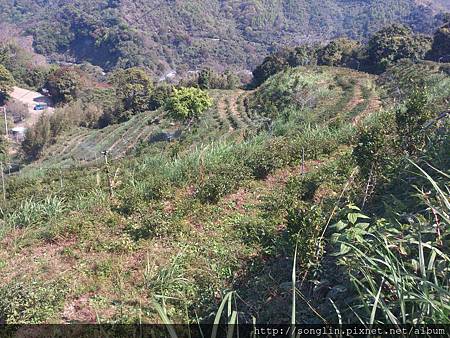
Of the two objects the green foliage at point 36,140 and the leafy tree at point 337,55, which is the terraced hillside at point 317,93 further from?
the green foliage at point 36,140

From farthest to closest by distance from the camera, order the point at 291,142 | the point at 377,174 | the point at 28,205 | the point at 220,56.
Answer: the point at 220,56, the point at 291,142, the point at 28,205, the point at 377,174

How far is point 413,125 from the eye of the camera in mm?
5160

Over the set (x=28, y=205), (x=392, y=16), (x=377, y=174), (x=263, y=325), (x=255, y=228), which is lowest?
(x=392, y=16)

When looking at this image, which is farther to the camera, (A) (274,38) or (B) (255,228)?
(A) (274,38)

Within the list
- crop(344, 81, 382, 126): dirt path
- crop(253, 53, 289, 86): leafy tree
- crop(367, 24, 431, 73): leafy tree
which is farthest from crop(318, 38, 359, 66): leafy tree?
crop(344, 81, 382, 126): dirt path

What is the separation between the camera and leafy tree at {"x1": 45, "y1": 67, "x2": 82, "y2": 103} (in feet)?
189

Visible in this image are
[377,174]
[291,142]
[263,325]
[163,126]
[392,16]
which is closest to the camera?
[263,325]

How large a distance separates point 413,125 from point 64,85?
195ft

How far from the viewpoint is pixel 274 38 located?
438ft

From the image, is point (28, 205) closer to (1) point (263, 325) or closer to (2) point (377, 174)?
(1) point (263, 325)

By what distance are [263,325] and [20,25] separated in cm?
16024

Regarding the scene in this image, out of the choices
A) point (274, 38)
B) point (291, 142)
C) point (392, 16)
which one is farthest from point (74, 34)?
point (291, 142)

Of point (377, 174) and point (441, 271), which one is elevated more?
point (441, 271)

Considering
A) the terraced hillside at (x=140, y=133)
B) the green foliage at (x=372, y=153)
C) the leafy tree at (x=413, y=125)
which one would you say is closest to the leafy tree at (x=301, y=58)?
the terraced hillside at (x=140, y=133)
